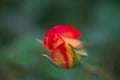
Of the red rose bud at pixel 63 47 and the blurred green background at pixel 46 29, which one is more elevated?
Answer: the red rose bud at pixel 63 47

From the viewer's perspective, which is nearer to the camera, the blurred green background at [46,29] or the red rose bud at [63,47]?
the red rose bud at [63,47]

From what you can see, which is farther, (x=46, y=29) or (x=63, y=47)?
(x=46, y=29)

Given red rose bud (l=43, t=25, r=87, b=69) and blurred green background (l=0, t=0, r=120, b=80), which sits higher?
red rose bud (l=43, t=25, r=87, b=69)

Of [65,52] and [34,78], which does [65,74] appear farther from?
[65,52]

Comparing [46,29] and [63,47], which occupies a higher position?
[63,47]

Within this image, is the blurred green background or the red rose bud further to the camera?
the blurred green background
